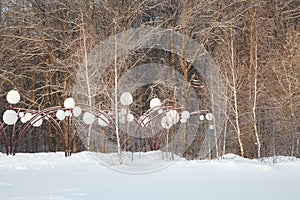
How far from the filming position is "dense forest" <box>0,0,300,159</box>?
9.27 m

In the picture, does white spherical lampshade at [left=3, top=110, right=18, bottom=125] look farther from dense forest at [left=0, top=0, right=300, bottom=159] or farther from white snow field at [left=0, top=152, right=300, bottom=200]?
dense forest at [left=0, top=0, right=300, bottom=159]

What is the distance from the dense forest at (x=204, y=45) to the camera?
365 inches

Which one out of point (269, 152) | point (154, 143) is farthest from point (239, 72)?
point (154, 143)

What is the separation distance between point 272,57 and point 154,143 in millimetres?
4917

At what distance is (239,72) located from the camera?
29.9 feet

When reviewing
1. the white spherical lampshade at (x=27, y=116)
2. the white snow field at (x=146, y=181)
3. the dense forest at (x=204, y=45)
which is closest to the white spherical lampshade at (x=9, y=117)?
the white snow field at (x=146, y=181)

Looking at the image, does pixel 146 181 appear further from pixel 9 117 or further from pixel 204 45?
pixel 204 45

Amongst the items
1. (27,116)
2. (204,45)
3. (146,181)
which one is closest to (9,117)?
(27,116)

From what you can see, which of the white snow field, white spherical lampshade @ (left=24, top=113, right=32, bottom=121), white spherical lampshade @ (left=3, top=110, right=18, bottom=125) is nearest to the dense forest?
white spherical lampshade @ (left=24, top=113, right=32, bottom=121)

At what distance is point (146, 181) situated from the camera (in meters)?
4.26

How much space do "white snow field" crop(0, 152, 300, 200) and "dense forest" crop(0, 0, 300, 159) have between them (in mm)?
3451

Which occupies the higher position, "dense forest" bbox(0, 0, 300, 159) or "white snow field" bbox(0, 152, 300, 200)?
"dense forest" bbox(0, 0, 300, 159)

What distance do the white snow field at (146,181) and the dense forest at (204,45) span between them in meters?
3.45

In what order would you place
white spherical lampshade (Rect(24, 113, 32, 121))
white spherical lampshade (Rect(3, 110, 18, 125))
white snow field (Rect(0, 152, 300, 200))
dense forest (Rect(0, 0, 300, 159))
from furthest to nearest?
dense forest (Rect(0, 0, 300, 159)) < white spherical lampshade (Rect(24, 113, 32, 121)) < white spherical lampshade (Rect(3, 110, 18, 125)) < white snow field (Rect(0, 152, 300, 200))
